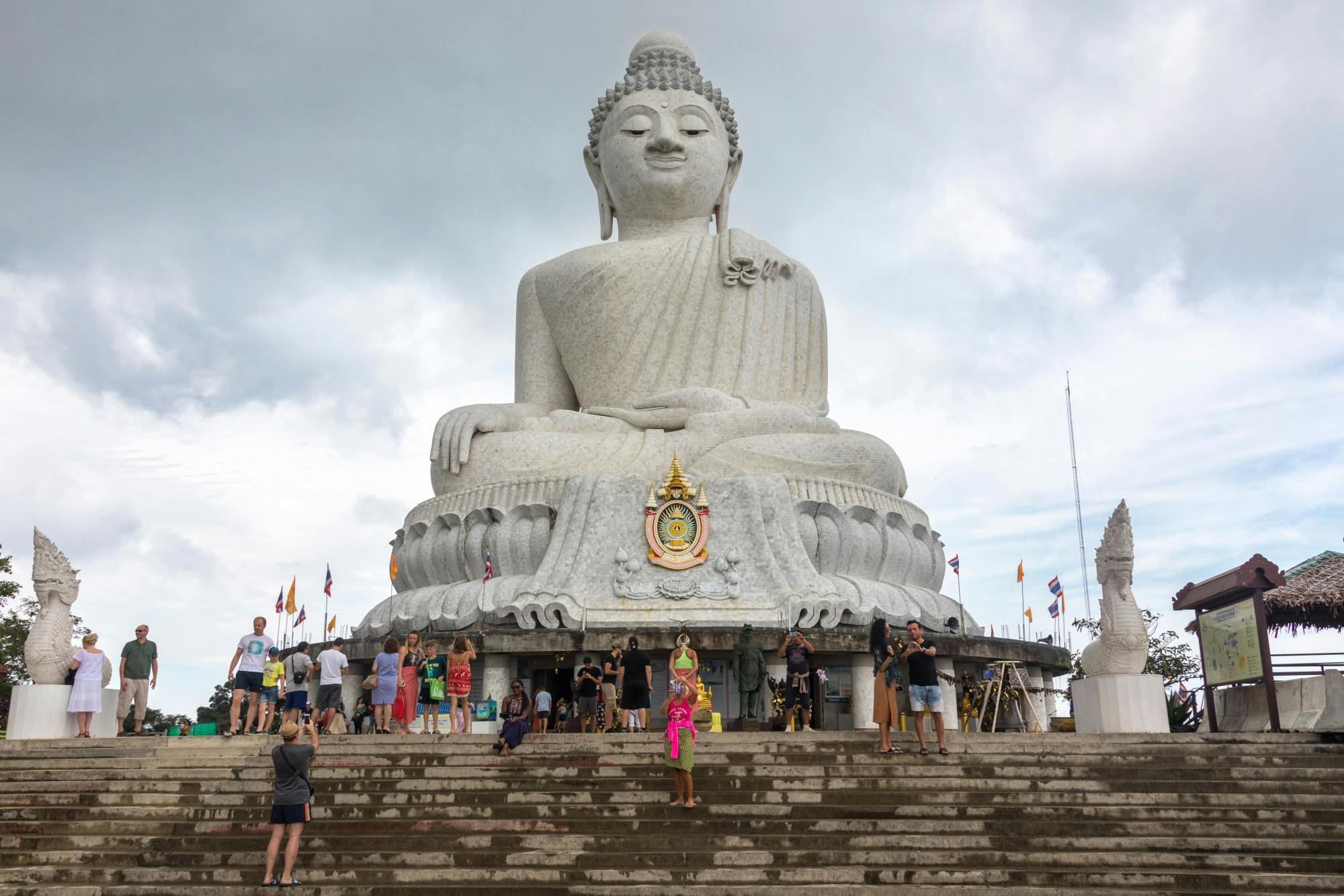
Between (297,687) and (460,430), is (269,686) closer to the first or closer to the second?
(297,687)

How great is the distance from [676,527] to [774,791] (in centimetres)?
734

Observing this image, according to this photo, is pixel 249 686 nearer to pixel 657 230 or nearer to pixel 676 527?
pixel 676 527

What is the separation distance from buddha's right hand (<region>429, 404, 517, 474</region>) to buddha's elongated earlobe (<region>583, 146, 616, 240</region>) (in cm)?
469

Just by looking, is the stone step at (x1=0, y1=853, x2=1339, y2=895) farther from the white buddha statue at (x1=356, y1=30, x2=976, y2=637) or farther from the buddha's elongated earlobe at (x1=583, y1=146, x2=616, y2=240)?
the buddha's elongated earlobe at (x1=583, y1=146, x2=616, y2=240)

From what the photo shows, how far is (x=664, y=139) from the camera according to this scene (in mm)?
19219

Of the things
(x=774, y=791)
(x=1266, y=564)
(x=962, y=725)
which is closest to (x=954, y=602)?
(x=962, y=725)

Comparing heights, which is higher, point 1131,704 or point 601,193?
point 601,193

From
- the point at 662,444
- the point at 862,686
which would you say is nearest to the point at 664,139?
the point at 662,444

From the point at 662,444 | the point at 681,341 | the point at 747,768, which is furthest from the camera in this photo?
the point at 681,341

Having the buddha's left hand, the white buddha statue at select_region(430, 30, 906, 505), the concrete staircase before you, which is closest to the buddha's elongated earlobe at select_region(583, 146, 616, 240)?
the white buddha statue at select_region(430, 30, 906, 505)

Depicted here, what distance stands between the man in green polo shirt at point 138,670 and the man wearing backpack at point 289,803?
4.79 metres

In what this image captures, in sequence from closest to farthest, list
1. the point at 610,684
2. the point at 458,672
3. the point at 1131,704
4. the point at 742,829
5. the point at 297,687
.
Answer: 1. the point at 742,829
2. the point at 458,672
3. the point at 1131,704
4. the point at 297,687
5. the point at 610,684

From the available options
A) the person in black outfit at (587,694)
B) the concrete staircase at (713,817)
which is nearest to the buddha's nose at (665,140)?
the person in black outfit at (587,694)

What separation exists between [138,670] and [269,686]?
1413 mm
